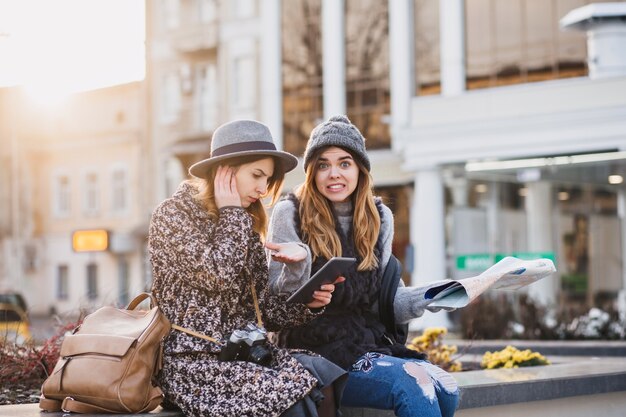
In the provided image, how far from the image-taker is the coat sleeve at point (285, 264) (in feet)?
18.7

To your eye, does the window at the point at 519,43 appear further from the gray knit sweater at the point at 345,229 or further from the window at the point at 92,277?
the window at the point at 92,277

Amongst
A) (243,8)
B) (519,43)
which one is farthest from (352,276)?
(243,8)

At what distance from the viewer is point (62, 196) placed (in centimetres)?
5162

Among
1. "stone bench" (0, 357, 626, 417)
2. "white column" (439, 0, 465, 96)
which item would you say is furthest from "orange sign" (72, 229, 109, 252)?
"stone bench" (0, 357, 626, 417)

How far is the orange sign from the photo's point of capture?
71.4 ft

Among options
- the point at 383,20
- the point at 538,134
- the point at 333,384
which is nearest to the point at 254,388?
the point at 333,384

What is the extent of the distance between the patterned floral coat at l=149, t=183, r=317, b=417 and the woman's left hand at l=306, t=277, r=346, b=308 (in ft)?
0.40

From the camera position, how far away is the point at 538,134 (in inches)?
992

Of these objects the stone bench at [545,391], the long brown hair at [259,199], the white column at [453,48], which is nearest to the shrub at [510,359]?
the stone bench at [545,391]

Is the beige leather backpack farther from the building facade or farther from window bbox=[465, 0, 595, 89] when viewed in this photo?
the building facade

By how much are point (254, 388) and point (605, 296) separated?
2426cm

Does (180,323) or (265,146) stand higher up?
(265,146)

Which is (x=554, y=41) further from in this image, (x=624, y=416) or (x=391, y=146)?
(x=624, y=416)

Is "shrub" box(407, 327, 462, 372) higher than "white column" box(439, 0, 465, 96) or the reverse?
the reverse
